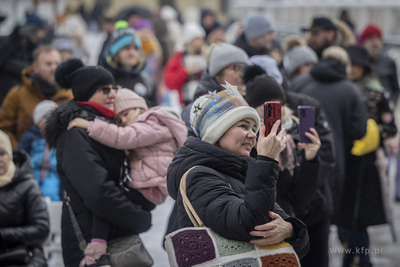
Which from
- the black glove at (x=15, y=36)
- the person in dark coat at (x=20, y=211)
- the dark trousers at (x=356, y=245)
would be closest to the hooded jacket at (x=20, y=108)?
the person in dark coat at (x=20, y=211)

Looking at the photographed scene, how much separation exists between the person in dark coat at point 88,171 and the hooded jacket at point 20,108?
1.89 metres

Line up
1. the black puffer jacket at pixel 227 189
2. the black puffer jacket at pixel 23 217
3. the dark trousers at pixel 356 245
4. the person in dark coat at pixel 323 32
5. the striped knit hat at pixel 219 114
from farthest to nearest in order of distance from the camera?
the person in dark coat at pixel 323 32
the dark trousers at pixel 356 245
the black puffer jacket at pixel 23 217
the striped knit hat at pixel 219 114
the black puffer jacket at pixel 227 189

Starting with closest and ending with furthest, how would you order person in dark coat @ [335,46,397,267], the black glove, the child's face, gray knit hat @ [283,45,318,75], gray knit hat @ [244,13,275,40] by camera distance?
the child's face, person in dark coat @ [335,46,397,267], gray knit hat @ [244,13,275,40], gray knit hat @ [283,45,318,75], the black glove

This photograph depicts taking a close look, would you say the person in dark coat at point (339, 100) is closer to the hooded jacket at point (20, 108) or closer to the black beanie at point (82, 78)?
the black beanie at point (82, 78)

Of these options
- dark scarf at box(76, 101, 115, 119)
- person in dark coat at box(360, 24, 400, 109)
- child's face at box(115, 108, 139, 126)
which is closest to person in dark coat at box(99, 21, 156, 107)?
child's face at box(115, 108, 139, 126)

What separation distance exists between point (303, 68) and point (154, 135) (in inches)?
139

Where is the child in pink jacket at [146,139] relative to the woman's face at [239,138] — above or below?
below

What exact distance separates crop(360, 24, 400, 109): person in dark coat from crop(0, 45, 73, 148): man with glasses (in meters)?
4.40

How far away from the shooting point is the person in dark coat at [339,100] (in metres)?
5.14

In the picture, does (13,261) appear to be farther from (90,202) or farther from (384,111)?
(384,111)

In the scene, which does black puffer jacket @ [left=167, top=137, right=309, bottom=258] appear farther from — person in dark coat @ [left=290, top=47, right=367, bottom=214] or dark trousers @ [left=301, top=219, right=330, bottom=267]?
person in dark coat @ [left=290, top=47, right=367, bottom=214]

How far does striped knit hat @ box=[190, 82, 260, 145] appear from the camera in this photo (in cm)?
263

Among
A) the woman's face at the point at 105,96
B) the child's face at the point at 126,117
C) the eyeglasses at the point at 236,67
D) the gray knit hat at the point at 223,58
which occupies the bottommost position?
the child's face at the point at 126,117

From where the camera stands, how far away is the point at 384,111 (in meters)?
5.80
